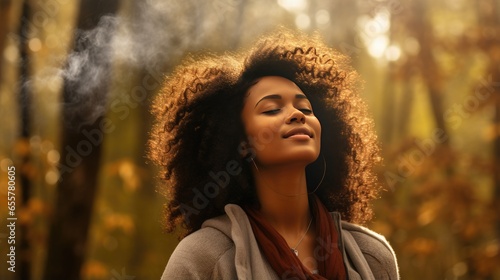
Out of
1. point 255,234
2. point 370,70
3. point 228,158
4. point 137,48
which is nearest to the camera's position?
point 255,234

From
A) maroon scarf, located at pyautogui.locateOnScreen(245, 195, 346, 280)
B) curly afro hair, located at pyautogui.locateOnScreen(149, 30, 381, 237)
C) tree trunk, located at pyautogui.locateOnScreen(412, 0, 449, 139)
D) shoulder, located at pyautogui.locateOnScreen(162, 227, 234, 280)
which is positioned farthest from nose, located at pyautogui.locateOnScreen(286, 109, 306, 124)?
tree trunk, located at pyautogui.locateOnScreen(412, 0, 449, 139)

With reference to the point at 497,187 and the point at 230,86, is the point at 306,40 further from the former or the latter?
the point at 497,187

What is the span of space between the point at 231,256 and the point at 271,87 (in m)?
0.69

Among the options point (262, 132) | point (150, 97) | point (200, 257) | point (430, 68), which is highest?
point (430, 68)

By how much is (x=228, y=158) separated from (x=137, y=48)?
4.23 metres

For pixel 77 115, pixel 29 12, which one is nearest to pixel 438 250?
pixel 77 115

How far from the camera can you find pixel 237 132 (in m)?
2.88

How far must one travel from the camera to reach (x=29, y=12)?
7168mm

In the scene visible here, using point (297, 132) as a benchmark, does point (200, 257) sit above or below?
below

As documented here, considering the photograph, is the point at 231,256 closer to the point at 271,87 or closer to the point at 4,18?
the point at 271,87

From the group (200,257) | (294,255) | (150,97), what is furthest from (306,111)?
(150,97)

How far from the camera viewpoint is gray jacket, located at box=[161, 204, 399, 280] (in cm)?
253

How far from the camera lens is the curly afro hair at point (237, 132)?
2852mm

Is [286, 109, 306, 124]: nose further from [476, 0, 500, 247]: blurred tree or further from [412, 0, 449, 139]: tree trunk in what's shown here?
[412, 0, 449, 139]: tree trunk
